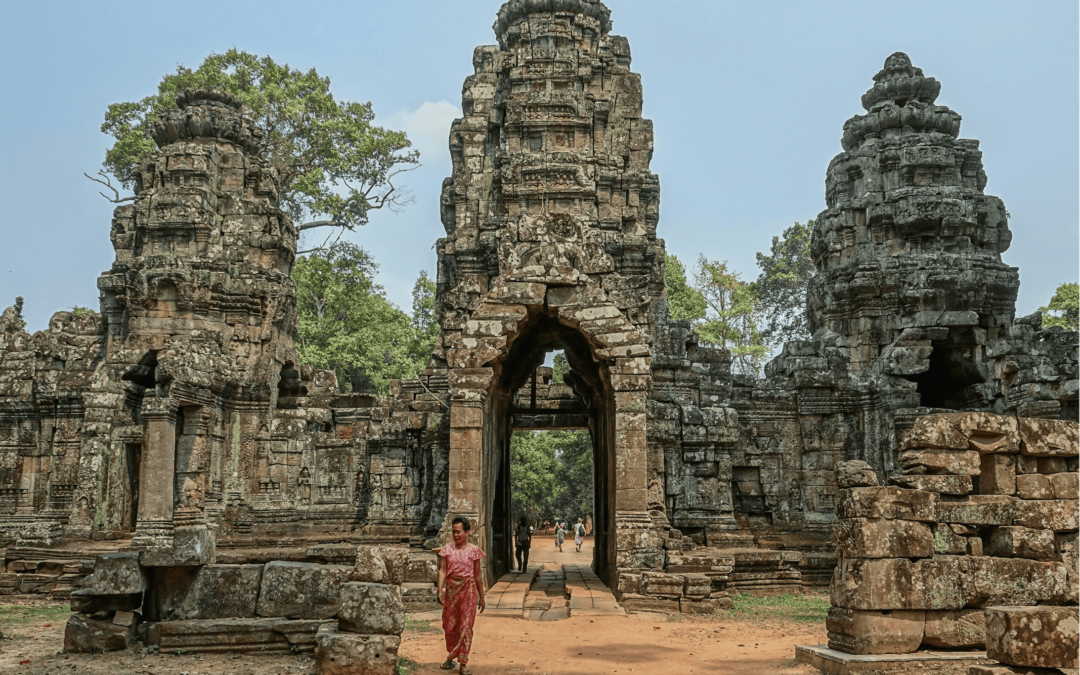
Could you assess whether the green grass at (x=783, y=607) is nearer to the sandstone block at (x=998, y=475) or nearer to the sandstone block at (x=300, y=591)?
the sandstone block at (x=998, y=475)

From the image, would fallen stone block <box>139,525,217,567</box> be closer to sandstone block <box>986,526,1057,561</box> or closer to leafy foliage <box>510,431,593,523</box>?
sandstone block <box>986,526,1057,561</box>

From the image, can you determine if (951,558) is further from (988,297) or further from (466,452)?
(988,297)

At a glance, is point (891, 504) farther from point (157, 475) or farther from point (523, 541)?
point (157, 475)

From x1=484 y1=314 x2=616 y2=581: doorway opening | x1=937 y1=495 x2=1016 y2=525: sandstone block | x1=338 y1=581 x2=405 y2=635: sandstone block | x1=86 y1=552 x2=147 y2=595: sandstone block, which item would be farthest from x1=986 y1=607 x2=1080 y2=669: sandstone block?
x1=86 y1=552 x2=147 y2=595: sandstone block

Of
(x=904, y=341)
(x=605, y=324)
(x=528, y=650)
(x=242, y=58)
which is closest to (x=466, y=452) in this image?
(x=605, y=324)

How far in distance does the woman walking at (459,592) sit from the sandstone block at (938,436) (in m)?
3.74

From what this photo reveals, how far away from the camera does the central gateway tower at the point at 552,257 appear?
34.6ft

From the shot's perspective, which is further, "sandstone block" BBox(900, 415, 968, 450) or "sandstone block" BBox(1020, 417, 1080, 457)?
"sandstone block" BBox(1020, 417, 1080, 457)

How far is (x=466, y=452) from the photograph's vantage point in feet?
34.3

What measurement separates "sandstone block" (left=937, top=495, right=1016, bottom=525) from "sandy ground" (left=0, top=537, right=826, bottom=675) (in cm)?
168

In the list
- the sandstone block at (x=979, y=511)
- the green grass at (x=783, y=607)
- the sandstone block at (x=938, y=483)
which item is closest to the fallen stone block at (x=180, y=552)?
the sandstone block at (x=938, y=483)

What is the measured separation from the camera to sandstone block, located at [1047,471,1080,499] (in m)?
7.30

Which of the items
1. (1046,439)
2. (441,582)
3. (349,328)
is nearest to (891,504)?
(1046,439)

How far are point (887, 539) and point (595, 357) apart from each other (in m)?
4.72
